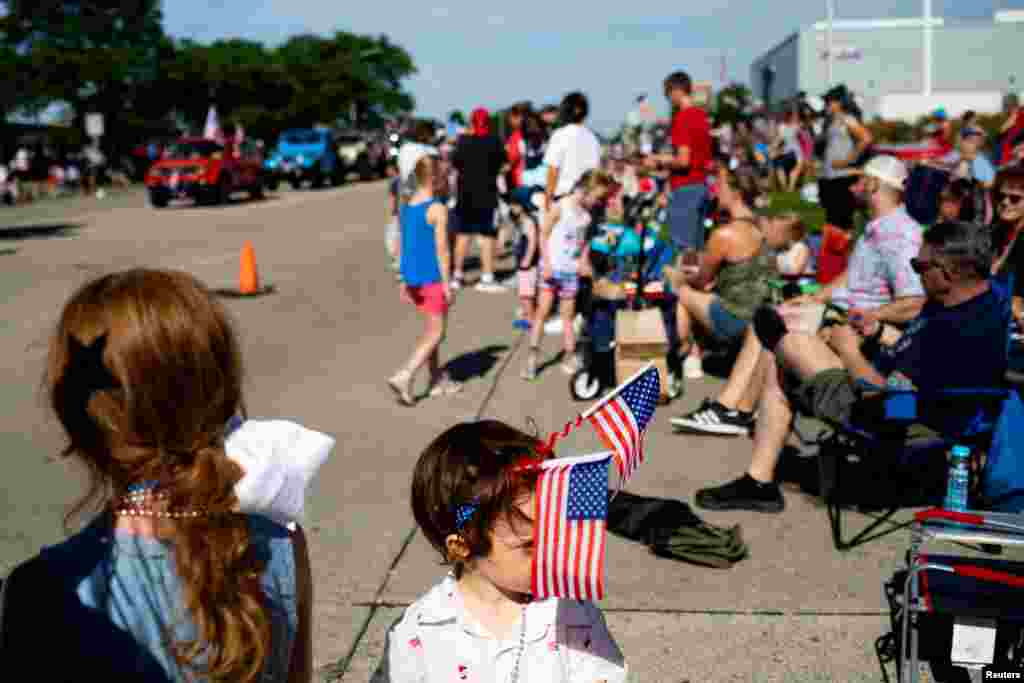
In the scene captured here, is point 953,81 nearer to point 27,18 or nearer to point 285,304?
point 27,18

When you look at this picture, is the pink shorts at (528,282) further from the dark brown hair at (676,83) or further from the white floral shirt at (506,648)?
the white floral shirt at (506,648)

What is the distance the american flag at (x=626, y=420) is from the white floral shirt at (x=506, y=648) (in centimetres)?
36

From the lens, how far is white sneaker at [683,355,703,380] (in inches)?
324

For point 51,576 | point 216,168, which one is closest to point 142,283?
point 51,576

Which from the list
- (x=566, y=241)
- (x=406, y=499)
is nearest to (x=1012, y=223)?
(x=566, y=241)

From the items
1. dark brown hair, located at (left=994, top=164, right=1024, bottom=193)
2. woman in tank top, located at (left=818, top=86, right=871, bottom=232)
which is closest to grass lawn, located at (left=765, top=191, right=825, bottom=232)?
woman in tank top, located at (left=818, top=86, right=871, bottom=232)

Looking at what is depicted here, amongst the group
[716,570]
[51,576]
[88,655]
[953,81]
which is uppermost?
[953,81]

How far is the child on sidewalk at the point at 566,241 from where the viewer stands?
26.4 ft

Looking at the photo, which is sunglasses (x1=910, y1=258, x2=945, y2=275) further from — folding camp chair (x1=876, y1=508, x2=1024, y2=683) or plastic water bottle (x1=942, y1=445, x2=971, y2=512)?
folding camp chair (x1=876, y1=508, x2=1024, y2=683)

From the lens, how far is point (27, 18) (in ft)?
218

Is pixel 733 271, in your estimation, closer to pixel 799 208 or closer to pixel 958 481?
pixel 958 481

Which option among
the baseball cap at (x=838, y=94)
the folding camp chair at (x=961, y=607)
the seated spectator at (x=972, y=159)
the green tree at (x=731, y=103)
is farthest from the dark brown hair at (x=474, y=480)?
the green tree at (x=731, y=103)

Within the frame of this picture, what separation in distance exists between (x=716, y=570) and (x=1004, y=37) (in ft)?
385

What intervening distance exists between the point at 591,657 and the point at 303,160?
126ft
